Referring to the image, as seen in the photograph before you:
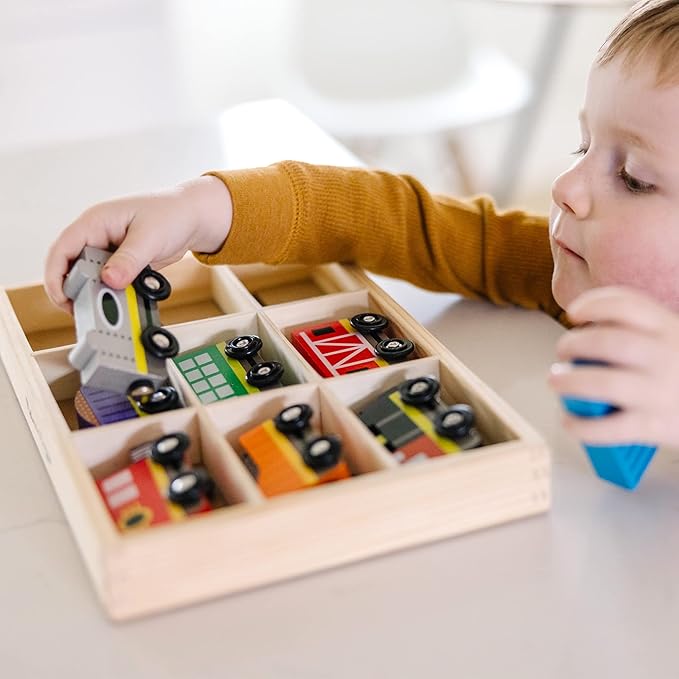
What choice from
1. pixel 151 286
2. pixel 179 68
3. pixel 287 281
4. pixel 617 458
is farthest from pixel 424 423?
pixel 179 68

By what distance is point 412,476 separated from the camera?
23.9 inches

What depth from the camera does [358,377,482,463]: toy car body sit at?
0.66m

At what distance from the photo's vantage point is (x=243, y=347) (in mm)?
782

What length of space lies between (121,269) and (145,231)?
0.07 metres

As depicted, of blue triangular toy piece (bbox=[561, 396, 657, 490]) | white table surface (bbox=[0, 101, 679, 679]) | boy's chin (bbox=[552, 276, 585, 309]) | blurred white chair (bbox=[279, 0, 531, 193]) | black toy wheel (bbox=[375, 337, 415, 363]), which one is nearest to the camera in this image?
white table surface (bbox=[0, 101, 679, 679])

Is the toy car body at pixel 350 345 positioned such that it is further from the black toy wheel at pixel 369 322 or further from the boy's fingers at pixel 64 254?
the boy's fingers at pixel 64 254

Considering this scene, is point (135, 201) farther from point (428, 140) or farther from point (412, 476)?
point (428, 140)

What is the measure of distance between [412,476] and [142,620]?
17 centimetres

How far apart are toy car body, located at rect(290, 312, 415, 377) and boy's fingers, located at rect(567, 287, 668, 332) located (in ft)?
0.58

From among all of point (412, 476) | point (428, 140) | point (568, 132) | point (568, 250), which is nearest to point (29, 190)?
point (568, 250)

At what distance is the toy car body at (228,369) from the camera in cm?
74

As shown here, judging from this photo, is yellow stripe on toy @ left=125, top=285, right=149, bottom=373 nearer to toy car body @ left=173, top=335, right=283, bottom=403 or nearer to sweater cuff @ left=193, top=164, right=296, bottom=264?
toy car body @ left=173, top=335, right=283, bottom=403

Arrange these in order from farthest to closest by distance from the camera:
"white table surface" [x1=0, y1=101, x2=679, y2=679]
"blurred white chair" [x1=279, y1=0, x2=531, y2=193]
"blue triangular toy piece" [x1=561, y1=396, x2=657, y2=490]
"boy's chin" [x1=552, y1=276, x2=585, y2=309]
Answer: "blurred white chair" [x1=279, y1=0, x2=531, y2=193], "boy's chin" [x1=552, y1=276, x2=585, y2=309], "blue triangular toy piece" [x1=561, y1=396, x2=657, y2=490], "white table surface" [x1=0, y1=101, x2=679, y2=679]

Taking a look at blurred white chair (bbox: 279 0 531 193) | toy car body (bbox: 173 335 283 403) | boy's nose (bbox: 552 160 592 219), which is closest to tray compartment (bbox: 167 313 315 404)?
toy car body (bbox: 173 335 283 403)
